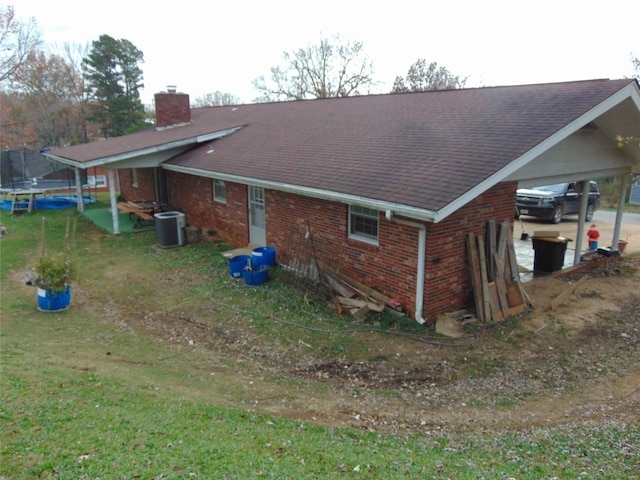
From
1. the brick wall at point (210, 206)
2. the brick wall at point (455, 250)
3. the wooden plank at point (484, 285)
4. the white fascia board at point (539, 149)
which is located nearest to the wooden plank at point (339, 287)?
the brick wall at point (455, 250)

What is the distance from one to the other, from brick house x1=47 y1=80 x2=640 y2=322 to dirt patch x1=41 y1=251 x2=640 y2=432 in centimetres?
116

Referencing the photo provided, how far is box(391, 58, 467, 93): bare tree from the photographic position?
4172 cm

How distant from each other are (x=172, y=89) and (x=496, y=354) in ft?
55.3

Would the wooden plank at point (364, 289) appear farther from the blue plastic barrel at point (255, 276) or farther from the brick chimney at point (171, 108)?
the brick chimney at point (171, 108)

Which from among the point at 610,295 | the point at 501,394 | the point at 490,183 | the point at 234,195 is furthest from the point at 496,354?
the point at 234,195

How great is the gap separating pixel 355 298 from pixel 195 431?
4.52m

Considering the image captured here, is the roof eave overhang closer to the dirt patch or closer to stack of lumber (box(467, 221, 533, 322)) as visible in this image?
the dirt patch

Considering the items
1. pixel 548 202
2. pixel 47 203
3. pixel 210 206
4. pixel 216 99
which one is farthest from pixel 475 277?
pixel 216 99

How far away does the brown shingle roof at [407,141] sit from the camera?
745cm

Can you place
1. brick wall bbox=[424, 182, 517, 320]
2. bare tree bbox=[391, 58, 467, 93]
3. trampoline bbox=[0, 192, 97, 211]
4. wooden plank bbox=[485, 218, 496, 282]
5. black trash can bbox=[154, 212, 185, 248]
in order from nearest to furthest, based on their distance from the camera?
brick wall bbox=[424, 182, 517, 320], wooden plank bbox=[485, 218, 496, 282], black trash can bbox=[154, 212, 185, 248], trampoline bbox=[0, 192, 97, 211], bare tree bbox=[391, 58, 467, 93]

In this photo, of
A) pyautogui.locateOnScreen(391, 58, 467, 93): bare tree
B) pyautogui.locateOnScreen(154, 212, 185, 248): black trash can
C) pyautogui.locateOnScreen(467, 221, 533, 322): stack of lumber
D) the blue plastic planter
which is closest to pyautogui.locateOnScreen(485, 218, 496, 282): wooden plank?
pyautogui.locateOnScreen(467, 221, 533, 322): stack of lumber

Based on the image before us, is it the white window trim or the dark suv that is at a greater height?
the white window trim

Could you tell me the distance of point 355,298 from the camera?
27.9ft

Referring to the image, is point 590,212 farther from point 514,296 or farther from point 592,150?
point 514,296
